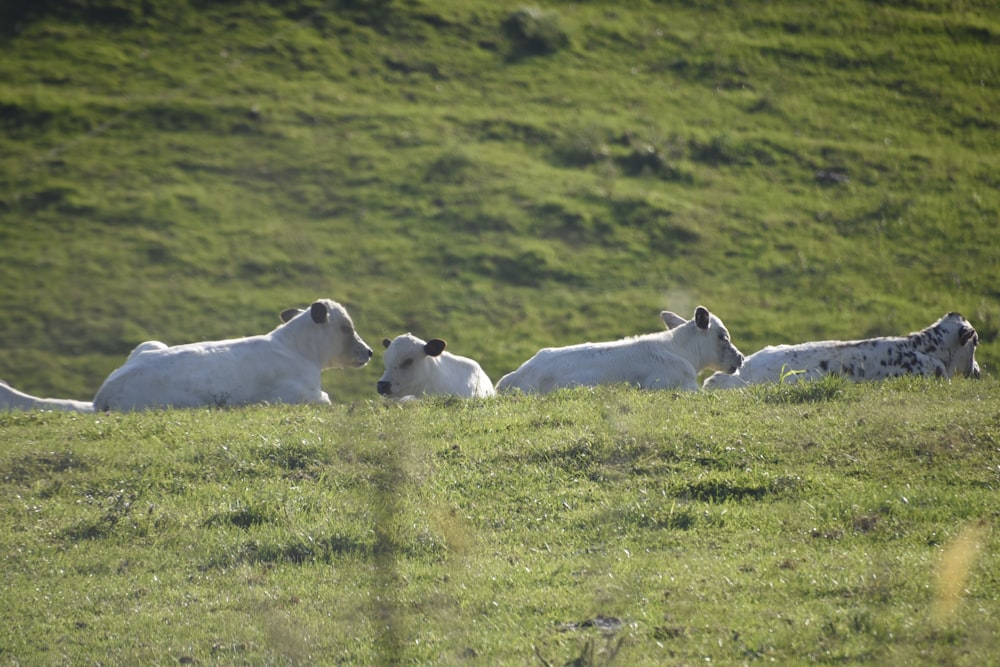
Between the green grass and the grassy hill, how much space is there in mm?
20197

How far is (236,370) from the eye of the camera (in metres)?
19.4

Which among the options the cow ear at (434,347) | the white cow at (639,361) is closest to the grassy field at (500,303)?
the cow ear at (434,347)

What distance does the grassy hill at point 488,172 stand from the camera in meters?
38.9

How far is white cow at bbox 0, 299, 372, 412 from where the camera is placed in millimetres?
18609

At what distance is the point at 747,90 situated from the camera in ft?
172

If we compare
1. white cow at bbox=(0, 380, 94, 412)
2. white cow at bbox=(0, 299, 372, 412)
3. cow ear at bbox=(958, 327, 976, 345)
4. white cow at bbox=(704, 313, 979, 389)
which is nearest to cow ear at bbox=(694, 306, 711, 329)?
white cow at bbox=(704, 313, 979, 389)

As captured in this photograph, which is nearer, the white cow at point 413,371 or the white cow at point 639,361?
the white cow at point 639,361

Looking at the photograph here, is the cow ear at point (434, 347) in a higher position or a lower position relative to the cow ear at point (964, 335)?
lower

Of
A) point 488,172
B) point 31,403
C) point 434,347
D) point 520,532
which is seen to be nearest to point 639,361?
point 434,347

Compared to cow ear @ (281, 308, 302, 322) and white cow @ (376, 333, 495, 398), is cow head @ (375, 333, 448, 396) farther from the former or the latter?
cow ear @ (281, 308, 302, 322)

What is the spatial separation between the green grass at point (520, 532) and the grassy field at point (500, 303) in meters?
0.05

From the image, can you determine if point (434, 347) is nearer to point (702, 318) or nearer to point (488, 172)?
point (702, 318)

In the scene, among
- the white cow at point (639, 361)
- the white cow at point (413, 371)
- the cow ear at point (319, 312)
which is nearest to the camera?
the white cow at point (639, 361)

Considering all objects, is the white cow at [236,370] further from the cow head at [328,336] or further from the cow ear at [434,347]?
the cow ear at [434,347]
